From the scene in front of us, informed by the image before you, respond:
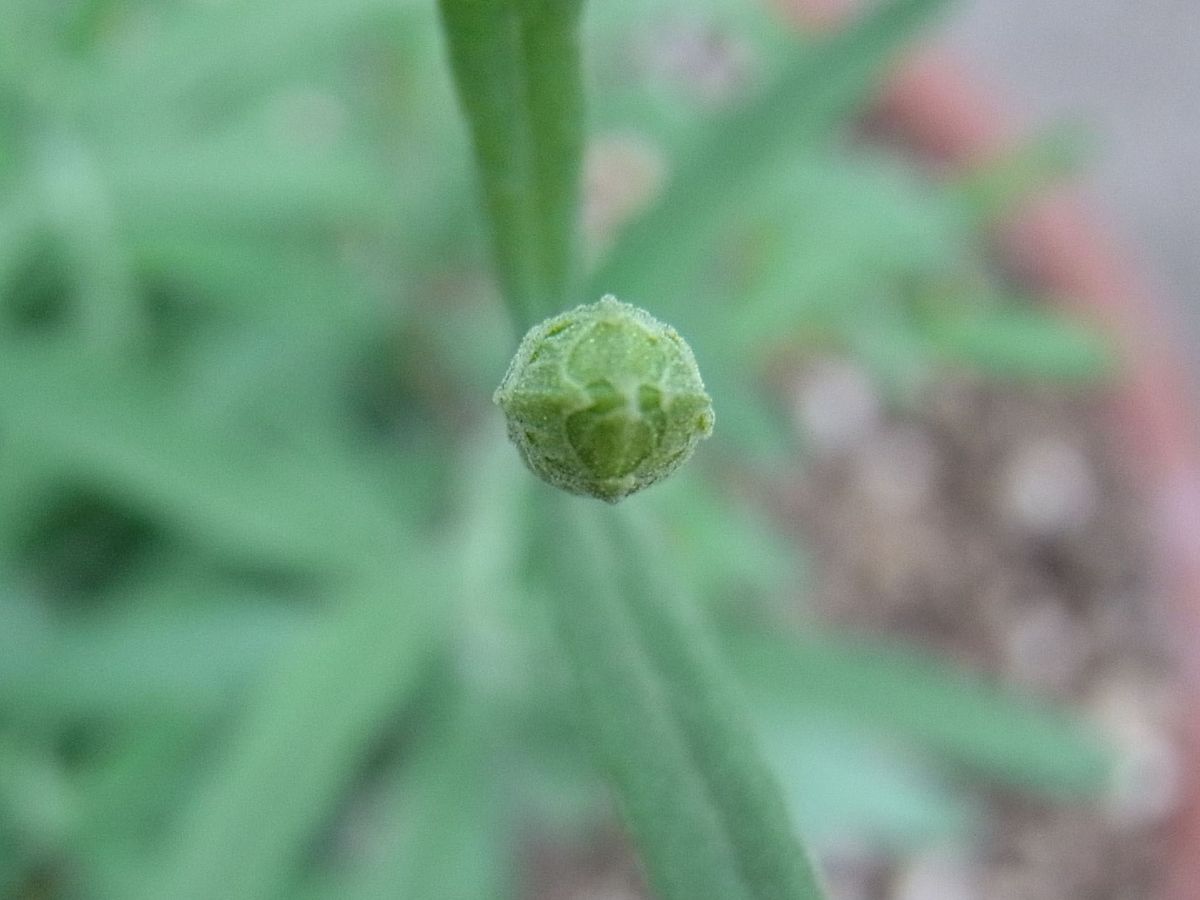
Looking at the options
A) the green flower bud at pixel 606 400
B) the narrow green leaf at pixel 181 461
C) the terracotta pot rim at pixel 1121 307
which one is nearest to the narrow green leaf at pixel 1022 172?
the terracotta pot rim at pixel 1121 307

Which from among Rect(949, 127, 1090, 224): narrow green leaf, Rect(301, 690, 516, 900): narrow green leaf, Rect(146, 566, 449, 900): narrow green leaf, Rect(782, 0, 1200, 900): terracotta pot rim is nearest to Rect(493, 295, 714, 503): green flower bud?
Rect(146, 566, 449, 900): narrow green leaf

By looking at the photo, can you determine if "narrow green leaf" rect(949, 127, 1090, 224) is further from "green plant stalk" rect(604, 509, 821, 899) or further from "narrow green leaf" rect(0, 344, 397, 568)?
"green plant stalk" rect(604, 509, 821, 899)

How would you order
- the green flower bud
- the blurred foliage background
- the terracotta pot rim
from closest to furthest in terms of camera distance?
the green flower bud < the blurred foliage background < the terracotta pot rim

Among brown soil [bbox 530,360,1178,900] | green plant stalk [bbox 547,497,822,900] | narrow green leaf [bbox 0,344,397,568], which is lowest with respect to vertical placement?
green plant stalk [bbox 547,497,822,900]

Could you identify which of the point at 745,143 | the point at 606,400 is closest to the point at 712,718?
the point at 606,400

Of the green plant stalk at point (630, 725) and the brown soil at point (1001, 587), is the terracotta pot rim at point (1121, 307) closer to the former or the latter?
the brown soil at point (1001, 587)

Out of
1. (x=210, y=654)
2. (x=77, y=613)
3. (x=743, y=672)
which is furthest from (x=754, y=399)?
(x=77, y=613)

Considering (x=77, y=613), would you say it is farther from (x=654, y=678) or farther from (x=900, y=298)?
(x=900, y=298)
